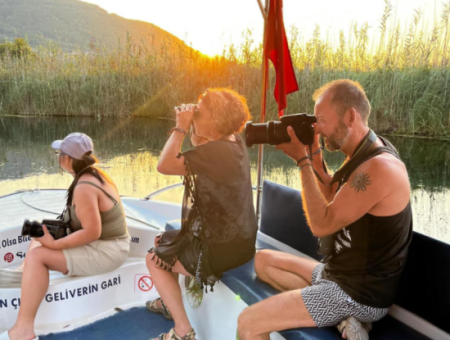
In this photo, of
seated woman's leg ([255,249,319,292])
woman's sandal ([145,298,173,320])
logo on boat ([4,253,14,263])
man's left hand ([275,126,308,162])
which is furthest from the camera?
logo on boat ([4,253,14,263])

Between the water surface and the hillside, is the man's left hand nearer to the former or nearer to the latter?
the water surface

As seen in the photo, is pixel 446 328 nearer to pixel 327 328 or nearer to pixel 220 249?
pixel 327 328

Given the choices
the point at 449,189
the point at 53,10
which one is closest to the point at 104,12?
the point at 53,10

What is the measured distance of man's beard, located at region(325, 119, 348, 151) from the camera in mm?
1269

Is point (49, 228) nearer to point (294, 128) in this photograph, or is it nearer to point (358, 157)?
point (294, 128)

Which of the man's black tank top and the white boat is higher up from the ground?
the man's black tank top

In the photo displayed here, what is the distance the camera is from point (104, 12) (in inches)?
2699

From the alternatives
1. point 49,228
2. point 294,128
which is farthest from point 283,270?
point 49,228

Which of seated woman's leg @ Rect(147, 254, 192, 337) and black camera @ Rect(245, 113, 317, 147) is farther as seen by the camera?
seated woman's leg @ Rect(147, 254, 192, 337)

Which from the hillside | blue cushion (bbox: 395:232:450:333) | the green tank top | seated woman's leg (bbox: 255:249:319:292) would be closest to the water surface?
blue cushion (bbox: 395:232:450:333)

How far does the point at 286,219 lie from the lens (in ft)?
6.50

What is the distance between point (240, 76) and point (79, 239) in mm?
4755

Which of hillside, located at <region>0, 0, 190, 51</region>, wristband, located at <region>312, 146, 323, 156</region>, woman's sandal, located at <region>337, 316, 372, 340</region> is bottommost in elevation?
woman's sandal, located at <region>337, 316, 372, 340</region>

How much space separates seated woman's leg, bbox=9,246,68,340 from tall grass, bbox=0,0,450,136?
4.21m
